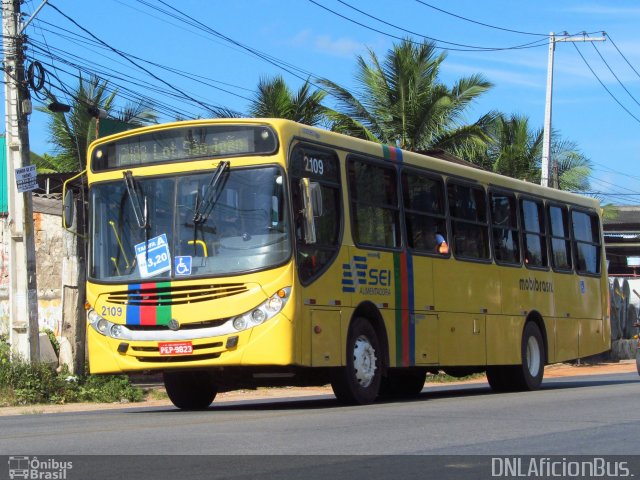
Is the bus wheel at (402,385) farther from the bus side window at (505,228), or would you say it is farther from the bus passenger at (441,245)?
the bus passenger at (441,245)

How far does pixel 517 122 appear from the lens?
41.5 meters

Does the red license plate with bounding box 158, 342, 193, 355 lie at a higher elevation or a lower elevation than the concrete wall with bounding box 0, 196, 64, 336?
lower

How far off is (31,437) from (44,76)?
10.5m

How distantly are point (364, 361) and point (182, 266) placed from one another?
8.63 ft

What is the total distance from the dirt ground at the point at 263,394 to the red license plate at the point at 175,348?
3309 millimetres

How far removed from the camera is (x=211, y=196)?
42.2 ft

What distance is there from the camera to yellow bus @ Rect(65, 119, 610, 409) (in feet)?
41.1

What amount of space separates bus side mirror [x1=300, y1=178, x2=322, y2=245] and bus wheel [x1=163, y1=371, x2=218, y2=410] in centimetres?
264

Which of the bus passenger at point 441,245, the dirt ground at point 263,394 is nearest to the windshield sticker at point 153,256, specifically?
the dirt ground at point 263,394

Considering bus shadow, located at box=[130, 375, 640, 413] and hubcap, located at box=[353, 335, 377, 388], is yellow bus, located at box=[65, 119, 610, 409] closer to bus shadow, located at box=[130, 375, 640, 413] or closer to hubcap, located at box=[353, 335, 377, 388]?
hubcap, located at box=[353, 335, 377, 388]

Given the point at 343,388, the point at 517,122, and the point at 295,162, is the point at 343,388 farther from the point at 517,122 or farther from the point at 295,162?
the point at 517,122

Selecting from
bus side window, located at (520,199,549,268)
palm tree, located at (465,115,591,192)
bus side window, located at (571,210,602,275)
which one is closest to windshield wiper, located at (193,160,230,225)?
bus side window, located at (520,199,549,268)

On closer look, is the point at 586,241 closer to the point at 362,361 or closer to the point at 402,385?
the point at 402,385
